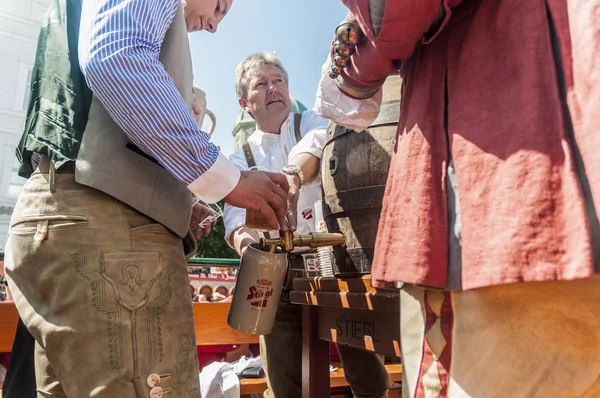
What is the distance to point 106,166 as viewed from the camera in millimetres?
1188

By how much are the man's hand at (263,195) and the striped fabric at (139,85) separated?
0.42 feet

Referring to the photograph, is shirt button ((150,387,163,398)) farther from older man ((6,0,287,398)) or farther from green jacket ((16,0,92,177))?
green jacket ((16,0,92,177))

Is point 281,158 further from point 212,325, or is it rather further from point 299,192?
point 212,325

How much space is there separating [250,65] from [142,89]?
184 cm

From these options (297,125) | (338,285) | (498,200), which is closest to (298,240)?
(338,285)

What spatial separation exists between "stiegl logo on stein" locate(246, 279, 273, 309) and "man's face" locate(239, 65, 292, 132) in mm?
1433

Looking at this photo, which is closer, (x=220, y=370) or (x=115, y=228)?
(x=115, y=228)

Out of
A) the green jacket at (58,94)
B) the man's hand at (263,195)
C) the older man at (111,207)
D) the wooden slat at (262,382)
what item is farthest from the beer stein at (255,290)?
the wooden slat at (262,382)

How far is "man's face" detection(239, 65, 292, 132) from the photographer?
2.79 m

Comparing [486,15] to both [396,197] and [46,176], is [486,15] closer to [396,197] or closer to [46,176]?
[396,197]

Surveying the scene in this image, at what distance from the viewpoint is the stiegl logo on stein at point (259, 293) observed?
1.56 m

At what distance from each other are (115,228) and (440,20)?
0.90 metres

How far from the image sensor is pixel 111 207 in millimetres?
1192

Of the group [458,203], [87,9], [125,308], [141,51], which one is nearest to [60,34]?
[87,9]
